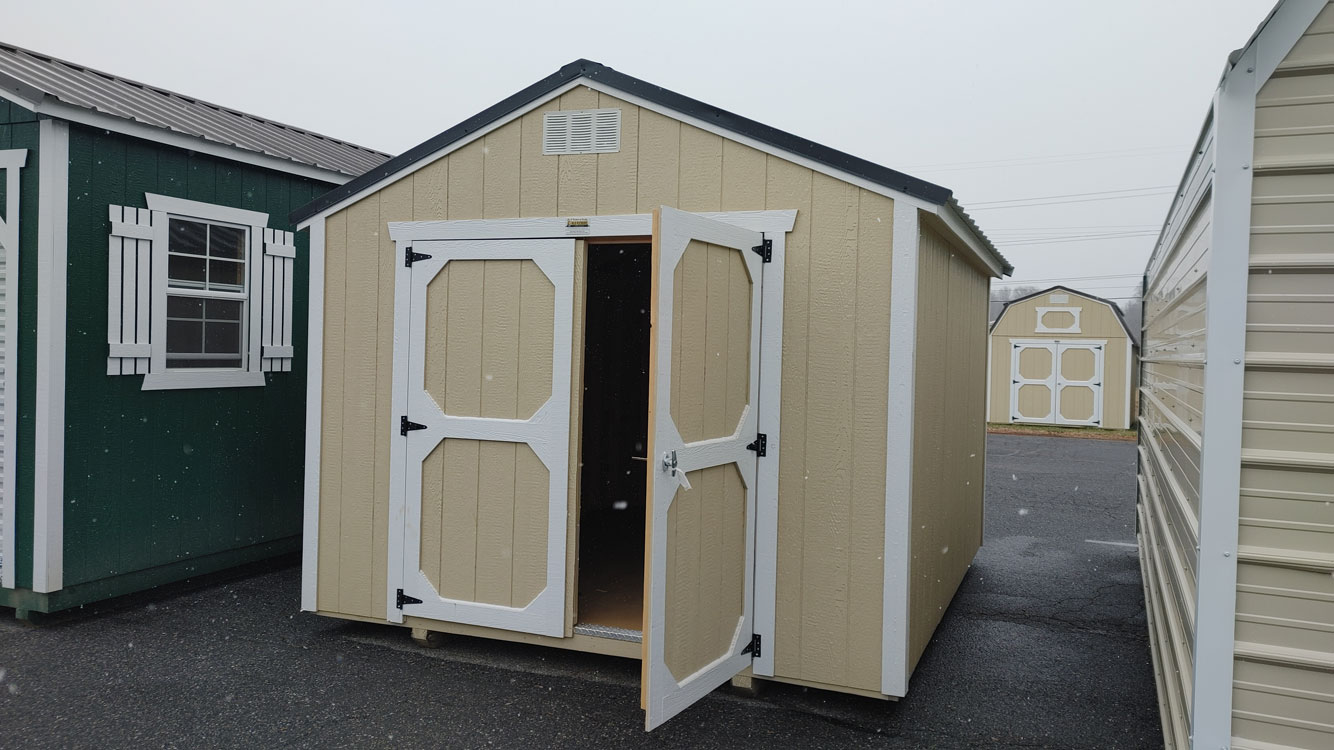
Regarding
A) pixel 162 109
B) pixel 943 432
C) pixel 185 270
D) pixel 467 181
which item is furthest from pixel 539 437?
pixel 162 109


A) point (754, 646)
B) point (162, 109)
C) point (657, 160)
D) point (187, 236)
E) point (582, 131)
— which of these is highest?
point (162, 109)

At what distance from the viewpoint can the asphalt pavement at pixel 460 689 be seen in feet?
12.3

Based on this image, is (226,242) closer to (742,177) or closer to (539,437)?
(539,437)

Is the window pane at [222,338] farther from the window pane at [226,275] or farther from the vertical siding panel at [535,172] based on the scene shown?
the vertical siding panel at [535,172]

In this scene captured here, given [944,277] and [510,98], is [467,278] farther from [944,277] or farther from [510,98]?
[944,277]

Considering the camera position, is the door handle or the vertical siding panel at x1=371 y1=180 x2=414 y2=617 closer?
the door handle

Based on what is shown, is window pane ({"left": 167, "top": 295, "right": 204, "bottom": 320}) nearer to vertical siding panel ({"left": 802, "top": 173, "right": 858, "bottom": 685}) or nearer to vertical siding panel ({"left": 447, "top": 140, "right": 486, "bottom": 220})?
vertical siding panel ({"left": 447, "top": 140, "right": 486, "bottom": 220})

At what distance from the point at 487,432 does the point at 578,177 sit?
1.34m

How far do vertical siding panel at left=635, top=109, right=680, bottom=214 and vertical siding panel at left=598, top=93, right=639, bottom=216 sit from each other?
3cm

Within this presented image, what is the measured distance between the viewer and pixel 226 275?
243 inches

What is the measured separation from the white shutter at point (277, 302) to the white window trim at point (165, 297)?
53 mm

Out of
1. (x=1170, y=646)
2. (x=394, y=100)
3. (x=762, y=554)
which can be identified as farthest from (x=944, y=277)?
(x=394, y=100)

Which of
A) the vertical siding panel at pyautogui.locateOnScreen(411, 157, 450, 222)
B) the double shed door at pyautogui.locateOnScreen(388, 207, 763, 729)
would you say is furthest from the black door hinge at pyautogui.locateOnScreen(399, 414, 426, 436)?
the vertical siding panel at pyautogui.locateOnScreen(411, 157, 450, 222)

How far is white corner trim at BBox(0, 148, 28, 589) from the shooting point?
505 centimetres
